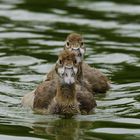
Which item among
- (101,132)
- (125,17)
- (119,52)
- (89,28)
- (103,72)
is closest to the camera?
(101,132)

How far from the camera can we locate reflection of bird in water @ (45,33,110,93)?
1845 cm

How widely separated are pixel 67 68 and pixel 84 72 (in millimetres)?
3879

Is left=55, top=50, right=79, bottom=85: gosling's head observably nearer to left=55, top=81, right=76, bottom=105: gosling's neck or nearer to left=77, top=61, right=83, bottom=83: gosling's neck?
left=55, top=81, right=76, bottom=105: gosling's neck

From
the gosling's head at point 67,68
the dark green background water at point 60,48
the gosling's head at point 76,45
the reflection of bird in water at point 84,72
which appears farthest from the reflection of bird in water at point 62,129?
the gosling's head at point 76,45

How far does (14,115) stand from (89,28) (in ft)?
31.0

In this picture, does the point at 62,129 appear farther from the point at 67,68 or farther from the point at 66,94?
the point at 66,94

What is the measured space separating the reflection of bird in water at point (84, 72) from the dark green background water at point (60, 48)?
0.30m

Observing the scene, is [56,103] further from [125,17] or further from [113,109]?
[125,17]

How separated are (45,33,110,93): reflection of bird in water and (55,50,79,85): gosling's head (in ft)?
5.27

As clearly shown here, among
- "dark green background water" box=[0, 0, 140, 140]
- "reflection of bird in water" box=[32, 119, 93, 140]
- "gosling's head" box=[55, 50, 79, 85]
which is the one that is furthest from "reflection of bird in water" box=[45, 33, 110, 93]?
"reflection of bird in water" box=[32, 119, 93, 140]

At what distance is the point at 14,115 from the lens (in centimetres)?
1636

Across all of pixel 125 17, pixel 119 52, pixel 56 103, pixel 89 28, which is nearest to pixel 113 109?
pixel 56 103

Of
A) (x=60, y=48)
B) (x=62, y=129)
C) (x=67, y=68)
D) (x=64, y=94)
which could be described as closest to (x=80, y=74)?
(x=64, y=94)

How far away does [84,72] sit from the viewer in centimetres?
1997
